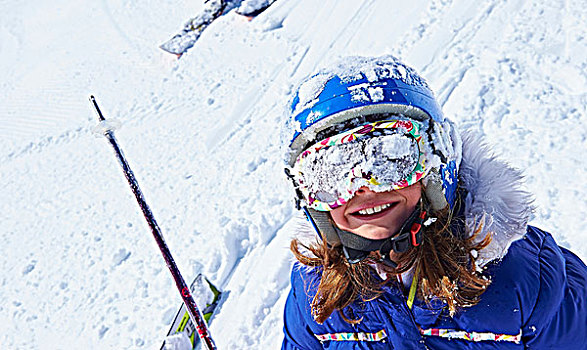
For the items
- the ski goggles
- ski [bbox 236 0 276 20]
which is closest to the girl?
the ski goggles

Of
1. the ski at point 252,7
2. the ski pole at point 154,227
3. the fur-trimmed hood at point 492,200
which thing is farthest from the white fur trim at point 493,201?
the ski at point 252,7

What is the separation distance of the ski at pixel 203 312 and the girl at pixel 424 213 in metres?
2.17

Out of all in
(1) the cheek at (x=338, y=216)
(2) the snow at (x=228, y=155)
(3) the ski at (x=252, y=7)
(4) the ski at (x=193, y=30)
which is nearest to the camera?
(1) the cheek at (x=338, y=216)

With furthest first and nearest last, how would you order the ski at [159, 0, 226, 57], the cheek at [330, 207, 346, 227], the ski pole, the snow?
1. the ski at [159, 0, 226, 57]
2. the snow
3. the ski pole
4. the cheek at [330, 207, 346, 227]

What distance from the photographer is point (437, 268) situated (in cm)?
166

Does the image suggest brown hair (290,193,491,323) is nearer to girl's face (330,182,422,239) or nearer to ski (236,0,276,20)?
girl's face (330,182,422,239)

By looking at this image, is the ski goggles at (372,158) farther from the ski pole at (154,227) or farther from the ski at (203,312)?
the ski at (203,312)

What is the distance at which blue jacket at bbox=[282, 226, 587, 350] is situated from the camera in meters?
1.60

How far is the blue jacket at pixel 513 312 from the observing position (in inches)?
63.2

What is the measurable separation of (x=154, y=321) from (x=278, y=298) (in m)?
1.11

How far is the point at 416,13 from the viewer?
622cm

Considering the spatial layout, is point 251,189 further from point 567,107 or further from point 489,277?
point 489,277

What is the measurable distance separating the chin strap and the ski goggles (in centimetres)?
13

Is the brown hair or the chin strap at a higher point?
the chin strap
